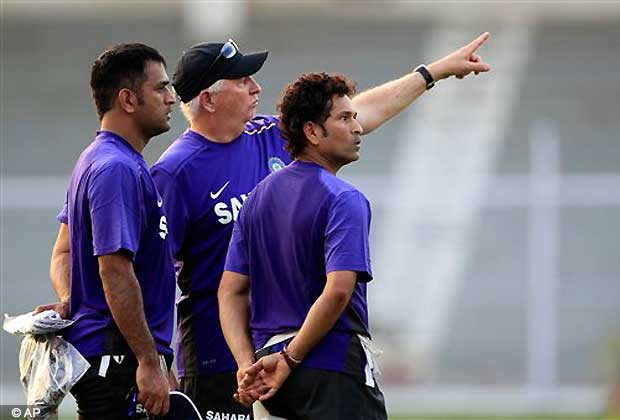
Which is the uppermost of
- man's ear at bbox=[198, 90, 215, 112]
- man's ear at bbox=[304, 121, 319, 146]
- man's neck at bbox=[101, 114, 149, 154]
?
man's ear at bbox=[198, 90, 215, 112]

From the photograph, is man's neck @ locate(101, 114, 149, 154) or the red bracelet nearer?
the red bracelet

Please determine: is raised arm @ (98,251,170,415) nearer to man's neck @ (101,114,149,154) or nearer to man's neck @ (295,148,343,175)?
man's neck @ (101,114,149,154)

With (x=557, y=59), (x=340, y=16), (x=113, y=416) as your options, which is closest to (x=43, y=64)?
(x=340, y=16)

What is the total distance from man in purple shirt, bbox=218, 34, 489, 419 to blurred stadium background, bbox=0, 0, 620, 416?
32.7 feet

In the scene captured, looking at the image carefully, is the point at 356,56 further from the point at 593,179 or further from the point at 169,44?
the point at 593,179

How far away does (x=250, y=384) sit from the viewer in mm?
4789

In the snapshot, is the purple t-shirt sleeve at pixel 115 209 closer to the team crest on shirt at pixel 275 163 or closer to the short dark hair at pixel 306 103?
the short dark hair at pixel 306 103

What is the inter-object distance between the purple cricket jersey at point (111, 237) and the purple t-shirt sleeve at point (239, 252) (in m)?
0.27

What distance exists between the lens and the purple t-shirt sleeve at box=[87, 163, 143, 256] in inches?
188

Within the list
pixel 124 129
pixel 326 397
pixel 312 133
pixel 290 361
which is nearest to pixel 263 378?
pixel 290 361

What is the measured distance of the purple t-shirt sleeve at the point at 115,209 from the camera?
477cm

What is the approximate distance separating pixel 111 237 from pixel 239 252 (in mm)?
501

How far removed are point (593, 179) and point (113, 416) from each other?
1402 centimetres

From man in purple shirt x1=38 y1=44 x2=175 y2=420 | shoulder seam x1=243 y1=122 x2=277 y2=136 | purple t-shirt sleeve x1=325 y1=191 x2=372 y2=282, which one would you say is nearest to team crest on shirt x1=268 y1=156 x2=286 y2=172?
shoulder seam x1=243 y1=122 x2=277 y2=136
